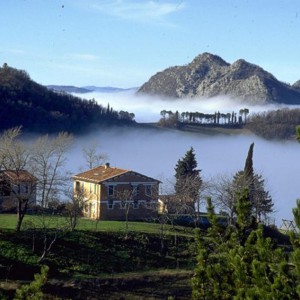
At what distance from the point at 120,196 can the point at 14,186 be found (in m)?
6.38

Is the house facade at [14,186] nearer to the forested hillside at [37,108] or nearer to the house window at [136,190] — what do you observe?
the house window at [136,190]

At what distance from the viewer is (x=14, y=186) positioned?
133ft

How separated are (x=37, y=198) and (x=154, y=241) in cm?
1255

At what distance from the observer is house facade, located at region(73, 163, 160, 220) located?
41750 millimetres

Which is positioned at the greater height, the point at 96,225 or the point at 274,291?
the point at 274,291

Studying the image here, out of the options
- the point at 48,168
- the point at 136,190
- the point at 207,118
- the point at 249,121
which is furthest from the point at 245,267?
the point at 207,118

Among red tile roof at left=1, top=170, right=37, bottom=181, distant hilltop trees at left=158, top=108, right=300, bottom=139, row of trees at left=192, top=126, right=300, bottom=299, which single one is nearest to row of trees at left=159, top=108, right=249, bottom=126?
distant hilltop trees at left=158, top=108, right=300, bottom=139

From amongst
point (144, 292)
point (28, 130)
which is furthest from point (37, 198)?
point (28, 130)

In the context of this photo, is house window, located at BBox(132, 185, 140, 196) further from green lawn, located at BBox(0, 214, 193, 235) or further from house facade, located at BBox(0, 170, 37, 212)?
house facade, located at BBox(0, 170, 37, 212)

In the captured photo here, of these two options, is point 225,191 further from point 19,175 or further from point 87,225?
point 19,175

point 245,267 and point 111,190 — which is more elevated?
point 245,267

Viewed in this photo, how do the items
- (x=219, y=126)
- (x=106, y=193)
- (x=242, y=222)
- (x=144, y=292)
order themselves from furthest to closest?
1. (x=219, y=126)
2. (x=106, y=193)
3. (x=144, y=292)
4. (x=242, y=222)

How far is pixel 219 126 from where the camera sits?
167 meters

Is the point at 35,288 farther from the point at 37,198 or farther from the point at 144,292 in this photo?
the point at 37,198
